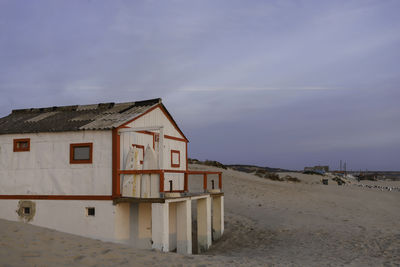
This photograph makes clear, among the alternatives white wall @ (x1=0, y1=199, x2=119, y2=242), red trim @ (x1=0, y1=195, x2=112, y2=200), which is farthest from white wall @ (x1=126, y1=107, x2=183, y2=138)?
white wall @ (x1=0, y1=199, x2=119, y2=242)

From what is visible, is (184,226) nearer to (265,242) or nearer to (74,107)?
(265,242)

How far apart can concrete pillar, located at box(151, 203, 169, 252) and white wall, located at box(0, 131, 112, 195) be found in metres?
2.20

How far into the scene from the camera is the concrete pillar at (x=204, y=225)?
1862 cm

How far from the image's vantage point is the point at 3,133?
1689 cm

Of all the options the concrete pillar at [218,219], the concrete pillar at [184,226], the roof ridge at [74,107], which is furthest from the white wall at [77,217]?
the concrete pillar at [218,219]

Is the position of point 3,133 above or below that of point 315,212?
above

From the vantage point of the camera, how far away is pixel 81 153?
15.6 m

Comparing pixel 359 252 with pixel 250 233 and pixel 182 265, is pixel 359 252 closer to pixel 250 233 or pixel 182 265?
pixel 250 233

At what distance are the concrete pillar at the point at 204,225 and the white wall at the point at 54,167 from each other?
5596mm

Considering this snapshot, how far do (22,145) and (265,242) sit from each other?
11690mm

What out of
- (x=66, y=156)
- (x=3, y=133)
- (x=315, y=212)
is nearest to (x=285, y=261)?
(x=66, y=156)

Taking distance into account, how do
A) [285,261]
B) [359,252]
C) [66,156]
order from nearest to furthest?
1. [285,261]
2. [359,252]
3. [66,156]

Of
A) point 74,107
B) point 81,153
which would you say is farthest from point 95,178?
point 74,107

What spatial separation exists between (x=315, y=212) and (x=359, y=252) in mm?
11958
